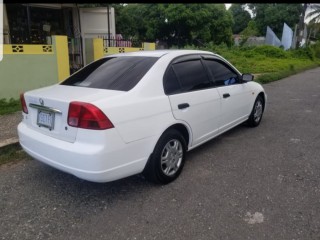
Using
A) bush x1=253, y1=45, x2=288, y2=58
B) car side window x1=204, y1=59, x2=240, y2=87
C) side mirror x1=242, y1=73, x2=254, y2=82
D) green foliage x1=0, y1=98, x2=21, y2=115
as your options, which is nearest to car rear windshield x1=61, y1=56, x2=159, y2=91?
car side window x1=204, y1=59, x2=240, y2=87

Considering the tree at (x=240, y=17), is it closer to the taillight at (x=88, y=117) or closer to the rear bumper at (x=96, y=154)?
the rear bumper at (x=96, y=154)

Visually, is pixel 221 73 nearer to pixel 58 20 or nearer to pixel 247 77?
pixel 247 77

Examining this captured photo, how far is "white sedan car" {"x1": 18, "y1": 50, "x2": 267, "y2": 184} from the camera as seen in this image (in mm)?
2836

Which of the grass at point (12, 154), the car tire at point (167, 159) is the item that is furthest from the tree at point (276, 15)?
the grass at point (12, 154)

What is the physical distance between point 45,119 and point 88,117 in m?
0.66

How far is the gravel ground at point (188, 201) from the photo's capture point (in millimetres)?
2727

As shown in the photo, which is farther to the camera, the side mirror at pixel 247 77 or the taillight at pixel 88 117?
the side mirror at pixel 247 77

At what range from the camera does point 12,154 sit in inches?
173

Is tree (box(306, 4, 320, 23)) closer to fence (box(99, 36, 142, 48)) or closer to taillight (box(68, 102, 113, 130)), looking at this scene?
fence (box(99, 36, 142, 48))

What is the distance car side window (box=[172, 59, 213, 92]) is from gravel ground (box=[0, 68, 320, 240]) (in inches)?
41.1

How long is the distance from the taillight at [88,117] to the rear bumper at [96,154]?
6 cm

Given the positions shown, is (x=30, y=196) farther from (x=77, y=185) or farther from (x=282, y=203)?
(x=282, y=203)

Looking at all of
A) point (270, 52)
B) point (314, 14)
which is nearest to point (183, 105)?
point (270, 52)

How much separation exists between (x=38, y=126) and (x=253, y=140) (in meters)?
3.38
